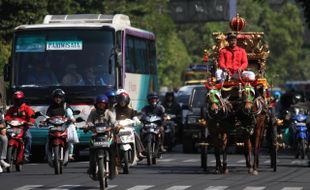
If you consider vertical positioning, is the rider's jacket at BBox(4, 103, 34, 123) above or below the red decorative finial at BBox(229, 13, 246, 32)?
below

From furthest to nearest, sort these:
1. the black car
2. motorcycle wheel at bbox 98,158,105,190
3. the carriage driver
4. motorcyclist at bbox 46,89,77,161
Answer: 1. the black car
2. motorcyclist at bbox 46,89,77,161
3. the carriage driver
4. motorcycle wheel at bbox 98,158,105,190

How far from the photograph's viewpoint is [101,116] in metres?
20.3

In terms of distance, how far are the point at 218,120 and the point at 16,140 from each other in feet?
14.6

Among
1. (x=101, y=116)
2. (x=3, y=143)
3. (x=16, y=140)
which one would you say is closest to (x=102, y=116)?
(x=101, y=116)

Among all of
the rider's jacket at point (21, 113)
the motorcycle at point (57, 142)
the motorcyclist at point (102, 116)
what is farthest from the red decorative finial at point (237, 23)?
the motorcyclist at point (102, 116)

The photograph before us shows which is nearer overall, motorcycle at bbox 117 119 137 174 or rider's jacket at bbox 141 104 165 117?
motorcycle at bbox 117 119 137 174

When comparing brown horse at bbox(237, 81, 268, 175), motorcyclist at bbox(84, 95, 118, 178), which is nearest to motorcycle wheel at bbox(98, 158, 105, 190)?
motorcyclist at bbox(84, 95, 118, 178)

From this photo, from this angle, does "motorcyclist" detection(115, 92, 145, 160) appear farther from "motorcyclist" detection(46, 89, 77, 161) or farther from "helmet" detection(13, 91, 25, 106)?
"helmet" detection(13, 91, 25, 106)

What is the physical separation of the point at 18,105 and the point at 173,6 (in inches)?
1536

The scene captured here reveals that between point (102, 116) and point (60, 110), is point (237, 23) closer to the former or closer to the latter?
point (60, 110)

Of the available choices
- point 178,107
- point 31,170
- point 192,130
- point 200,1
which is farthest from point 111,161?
point 200,1

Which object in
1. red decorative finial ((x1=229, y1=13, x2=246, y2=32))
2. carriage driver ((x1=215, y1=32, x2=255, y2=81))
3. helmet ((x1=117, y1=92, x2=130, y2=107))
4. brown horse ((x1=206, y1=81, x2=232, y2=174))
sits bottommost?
brown horse ((x1=206, y1=81, x2=232, y2=174))

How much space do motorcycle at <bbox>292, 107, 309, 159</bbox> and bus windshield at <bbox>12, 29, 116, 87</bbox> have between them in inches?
184

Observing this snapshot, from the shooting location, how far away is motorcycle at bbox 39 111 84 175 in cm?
2362
